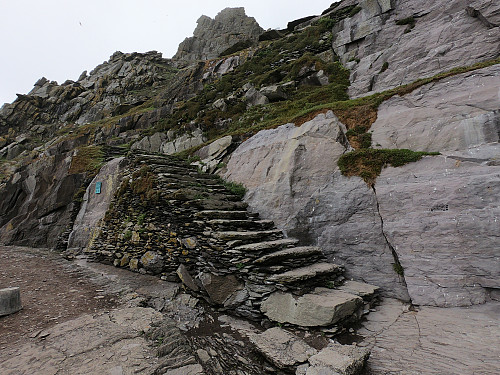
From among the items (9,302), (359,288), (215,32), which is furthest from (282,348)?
(215,32)

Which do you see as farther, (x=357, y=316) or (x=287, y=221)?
(x=287, y=221)

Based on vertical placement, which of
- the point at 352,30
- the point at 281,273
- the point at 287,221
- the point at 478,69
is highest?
the point at 352,30

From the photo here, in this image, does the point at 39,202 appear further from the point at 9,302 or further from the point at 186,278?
the point at 186,278

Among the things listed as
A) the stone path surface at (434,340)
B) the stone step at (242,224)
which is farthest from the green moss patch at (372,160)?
the stone path surface at (434,340)

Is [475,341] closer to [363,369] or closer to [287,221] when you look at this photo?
[363,369]

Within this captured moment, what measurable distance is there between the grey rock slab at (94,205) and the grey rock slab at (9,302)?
18.4 feet

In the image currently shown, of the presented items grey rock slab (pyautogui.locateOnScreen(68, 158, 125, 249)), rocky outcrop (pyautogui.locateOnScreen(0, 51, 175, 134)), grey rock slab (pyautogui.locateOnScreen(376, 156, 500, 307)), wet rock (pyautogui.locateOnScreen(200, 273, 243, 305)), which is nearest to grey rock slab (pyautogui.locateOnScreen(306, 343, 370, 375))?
grey rock slab (pyautogui.locateOnScreen(376, 156, 500, 307))

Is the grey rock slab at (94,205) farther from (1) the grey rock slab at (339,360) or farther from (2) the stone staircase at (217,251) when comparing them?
(1) the grey rock slab at (339,360)

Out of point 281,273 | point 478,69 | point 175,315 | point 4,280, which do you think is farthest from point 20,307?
point 478,69

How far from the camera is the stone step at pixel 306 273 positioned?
481 cm

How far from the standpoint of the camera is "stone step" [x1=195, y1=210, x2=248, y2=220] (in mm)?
6777

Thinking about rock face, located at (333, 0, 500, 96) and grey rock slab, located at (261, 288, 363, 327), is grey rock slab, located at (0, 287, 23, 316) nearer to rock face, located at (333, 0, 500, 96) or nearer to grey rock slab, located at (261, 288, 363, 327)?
grey rock slab, located at (261, 288, 363, 327)

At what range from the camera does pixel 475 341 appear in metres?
3.38

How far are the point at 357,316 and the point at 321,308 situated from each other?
2.79 ft
